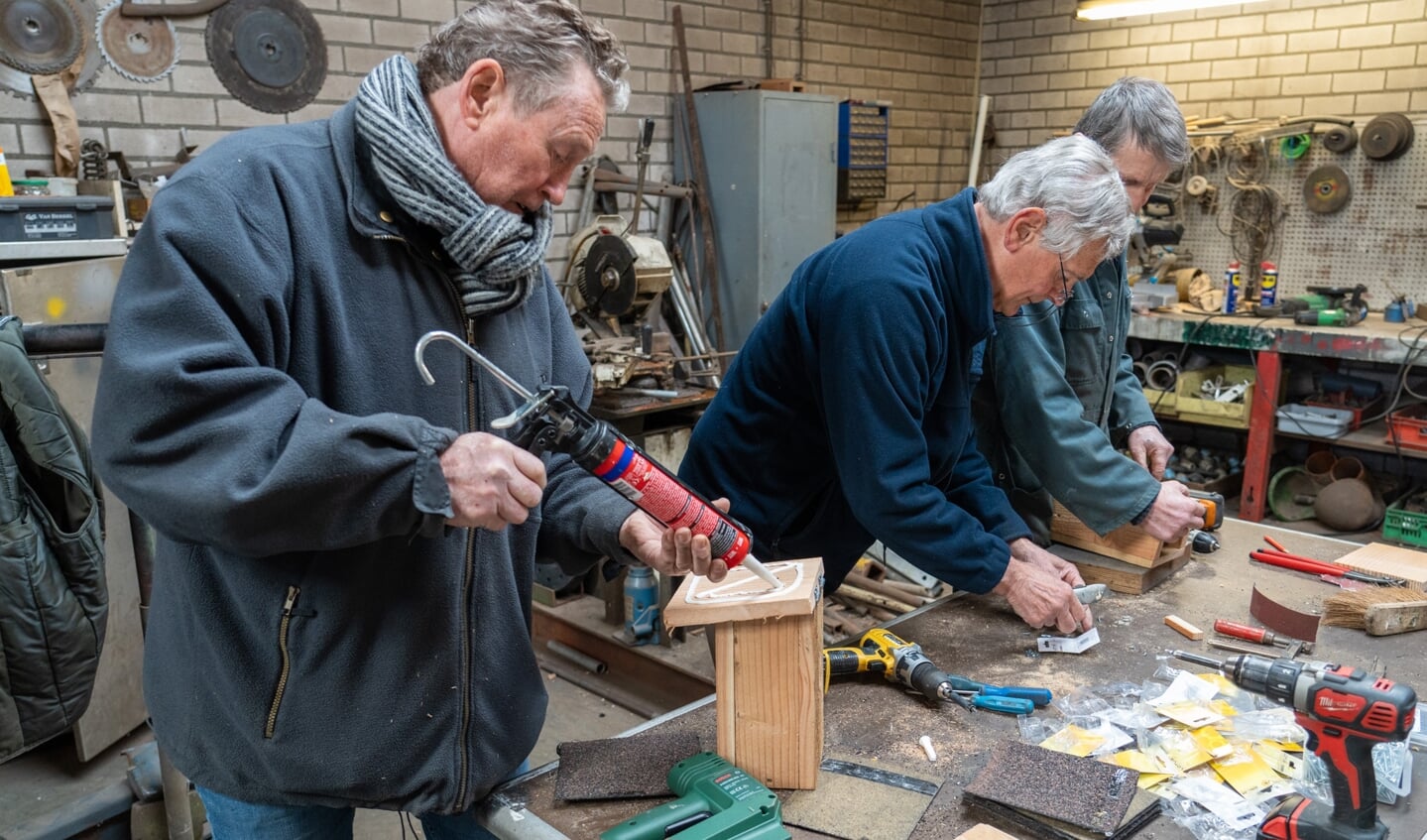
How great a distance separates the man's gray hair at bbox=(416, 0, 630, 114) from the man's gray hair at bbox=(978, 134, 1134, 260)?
74 centimetres

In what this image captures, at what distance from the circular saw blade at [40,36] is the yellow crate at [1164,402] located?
14.4 ft

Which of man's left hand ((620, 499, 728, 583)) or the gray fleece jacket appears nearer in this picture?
the gray fleece jacket

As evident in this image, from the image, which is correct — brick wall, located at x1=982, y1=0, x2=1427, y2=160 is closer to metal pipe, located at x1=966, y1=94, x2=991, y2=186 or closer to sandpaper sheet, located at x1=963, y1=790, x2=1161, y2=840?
metal pipe, located at x1=966, y1=94, x2=991, y2=186

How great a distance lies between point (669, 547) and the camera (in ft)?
3.90

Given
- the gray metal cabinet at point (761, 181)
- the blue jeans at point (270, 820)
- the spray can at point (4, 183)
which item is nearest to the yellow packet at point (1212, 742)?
the blue jeans at point (270, 820)

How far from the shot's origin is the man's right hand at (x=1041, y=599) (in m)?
1.62

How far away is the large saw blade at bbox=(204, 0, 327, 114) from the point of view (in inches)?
136

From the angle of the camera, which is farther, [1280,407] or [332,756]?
[1280,407]

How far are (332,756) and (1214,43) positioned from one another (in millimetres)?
5784

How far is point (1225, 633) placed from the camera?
5.52 feet

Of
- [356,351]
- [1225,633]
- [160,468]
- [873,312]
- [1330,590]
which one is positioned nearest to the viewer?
[160,468]

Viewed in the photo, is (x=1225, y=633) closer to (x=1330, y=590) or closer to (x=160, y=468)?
(x=1330, y=590)

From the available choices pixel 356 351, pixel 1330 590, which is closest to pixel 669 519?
pixel 356 351

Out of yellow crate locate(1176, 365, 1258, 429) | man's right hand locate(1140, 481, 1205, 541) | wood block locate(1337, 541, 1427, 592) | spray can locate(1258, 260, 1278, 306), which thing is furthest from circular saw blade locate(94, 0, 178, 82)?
spray can locate(1258, 260, 1278, 306)
